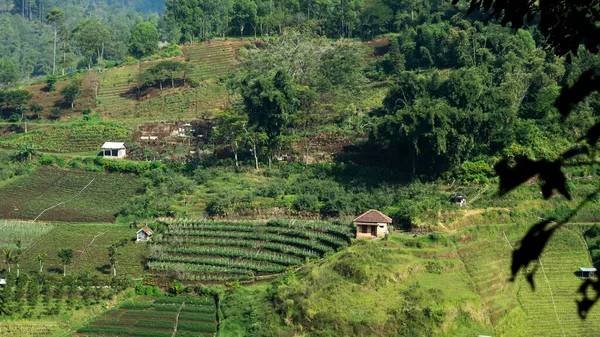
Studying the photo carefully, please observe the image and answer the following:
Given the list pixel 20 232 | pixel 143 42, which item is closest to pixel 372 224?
pixel 20 232

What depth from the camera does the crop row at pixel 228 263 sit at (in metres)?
29.5

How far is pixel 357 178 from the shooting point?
34.5 meters

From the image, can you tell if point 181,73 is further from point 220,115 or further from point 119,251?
point 119,251

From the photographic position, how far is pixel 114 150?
40.6 metres

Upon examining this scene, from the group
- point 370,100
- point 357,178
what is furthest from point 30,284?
point 370,100

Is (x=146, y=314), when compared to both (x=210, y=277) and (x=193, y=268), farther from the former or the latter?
(x=193, y=268)

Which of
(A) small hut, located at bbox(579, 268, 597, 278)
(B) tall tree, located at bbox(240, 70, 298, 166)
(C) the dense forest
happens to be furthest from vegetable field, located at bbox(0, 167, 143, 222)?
(A) small hut, located at bbox(579, 268, 597, 278)

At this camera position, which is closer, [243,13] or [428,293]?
[428,293]

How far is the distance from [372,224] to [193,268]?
19.3ft

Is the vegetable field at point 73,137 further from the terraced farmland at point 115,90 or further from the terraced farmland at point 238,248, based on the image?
the terraced farmland at point 238,248

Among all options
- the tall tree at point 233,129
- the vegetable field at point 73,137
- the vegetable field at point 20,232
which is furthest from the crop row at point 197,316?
the vegetable field at point 73,137

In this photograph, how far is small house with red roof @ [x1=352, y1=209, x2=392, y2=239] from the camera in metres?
29.3

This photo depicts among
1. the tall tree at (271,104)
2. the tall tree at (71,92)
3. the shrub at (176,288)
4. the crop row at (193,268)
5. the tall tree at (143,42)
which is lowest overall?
the shrub at (176,288)

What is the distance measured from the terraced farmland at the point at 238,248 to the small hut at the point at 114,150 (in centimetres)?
879
